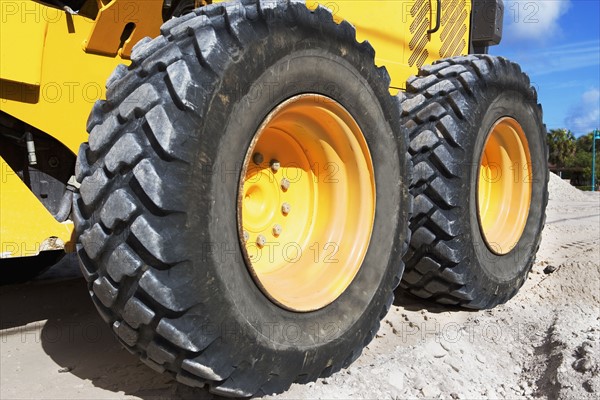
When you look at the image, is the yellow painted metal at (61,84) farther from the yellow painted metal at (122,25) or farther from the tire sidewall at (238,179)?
the tire sidewall at (238,179)

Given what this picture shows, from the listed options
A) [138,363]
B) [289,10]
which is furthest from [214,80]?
[138,363]

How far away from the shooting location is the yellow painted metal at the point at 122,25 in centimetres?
246

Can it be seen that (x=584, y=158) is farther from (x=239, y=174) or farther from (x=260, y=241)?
(x=239, y=174)

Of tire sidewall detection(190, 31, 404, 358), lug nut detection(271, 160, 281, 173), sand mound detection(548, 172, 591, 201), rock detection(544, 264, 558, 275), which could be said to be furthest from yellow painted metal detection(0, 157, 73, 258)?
sand mound detection(548, 172, 591, 201)

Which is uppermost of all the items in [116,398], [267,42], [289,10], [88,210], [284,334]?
[289,10]

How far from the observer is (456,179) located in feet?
11.1

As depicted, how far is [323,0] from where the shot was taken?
10.4 ft

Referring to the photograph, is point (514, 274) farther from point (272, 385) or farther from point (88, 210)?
point (88, 210)

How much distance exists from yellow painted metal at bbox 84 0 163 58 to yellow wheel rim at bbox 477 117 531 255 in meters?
Result: 2.65

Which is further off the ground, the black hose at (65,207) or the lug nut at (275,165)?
the lug nut at (275,165)

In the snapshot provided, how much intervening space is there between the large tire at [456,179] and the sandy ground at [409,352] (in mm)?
197

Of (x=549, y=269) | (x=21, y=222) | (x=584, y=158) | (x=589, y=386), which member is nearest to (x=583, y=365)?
(x=589, y=386)

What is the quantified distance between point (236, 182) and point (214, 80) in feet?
1.17

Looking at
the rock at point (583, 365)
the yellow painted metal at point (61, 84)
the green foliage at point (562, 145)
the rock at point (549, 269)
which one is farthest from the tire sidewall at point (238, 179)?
the green foliage at point (562, 145)
